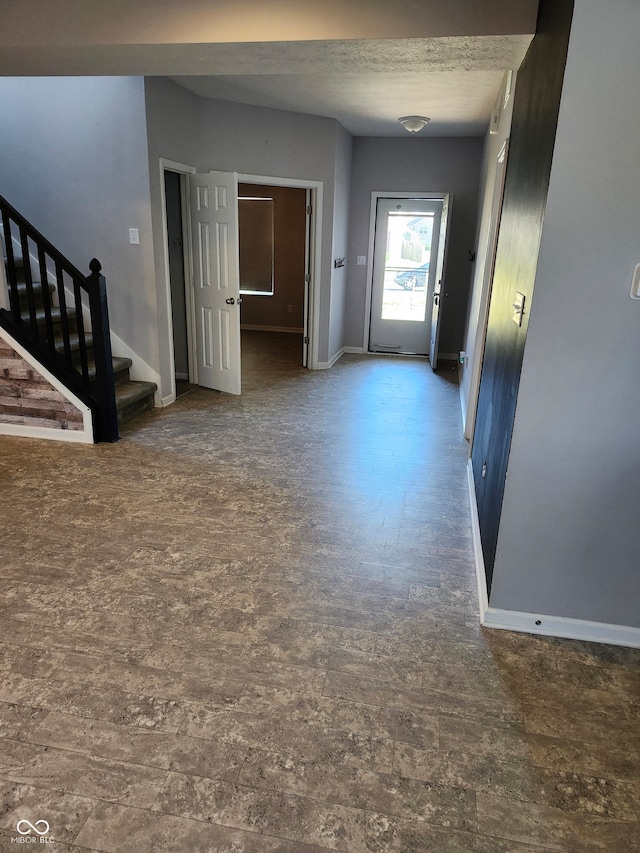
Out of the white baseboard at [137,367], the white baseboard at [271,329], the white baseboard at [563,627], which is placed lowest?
the white baseboard at [563,627]

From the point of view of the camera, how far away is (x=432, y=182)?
6.75 meters

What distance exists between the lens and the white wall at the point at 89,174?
4367mm

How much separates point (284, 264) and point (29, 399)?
5061 mm

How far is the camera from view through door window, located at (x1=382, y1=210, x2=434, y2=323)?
7066 millimetres

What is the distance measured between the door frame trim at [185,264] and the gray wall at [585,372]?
3.62m

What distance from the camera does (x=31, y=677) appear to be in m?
1.99

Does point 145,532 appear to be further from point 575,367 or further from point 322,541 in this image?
point 575,367

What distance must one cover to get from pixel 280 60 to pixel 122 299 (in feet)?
8.58

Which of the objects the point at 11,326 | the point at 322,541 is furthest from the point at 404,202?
the point at 322,541

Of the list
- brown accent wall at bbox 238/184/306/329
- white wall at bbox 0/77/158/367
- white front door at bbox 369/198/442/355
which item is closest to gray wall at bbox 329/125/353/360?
white front door at bbox 369/198/442/355

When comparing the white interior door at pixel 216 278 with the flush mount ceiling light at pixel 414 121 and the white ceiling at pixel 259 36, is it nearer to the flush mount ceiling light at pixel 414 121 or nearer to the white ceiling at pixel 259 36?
the flush mount ceiling light at pixel 414 121

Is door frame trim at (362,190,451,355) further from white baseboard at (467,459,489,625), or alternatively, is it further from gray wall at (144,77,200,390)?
white baseboard at (467,459,489,625)

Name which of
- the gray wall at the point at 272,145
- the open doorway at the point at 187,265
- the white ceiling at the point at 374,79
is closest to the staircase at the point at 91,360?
the open doorway at the point at 187,265

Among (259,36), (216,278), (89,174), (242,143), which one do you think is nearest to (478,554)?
(259,36)
